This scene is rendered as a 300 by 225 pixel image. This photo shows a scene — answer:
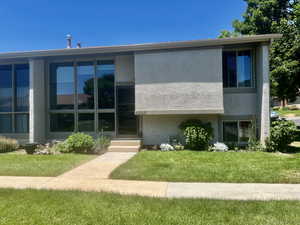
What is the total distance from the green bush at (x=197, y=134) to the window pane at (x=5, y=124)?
1062 cm

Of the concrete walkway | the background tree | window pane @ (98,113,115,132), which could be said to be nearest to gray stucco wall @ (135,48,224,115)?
window pane @ (98,113,115,132)

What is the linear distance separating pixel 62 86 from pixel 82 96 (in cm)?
144

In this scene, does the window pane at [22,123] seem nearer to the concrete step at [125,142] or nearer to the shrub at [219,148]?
the concrete step at [125,142]

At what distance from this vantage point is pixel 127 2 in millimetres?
12383

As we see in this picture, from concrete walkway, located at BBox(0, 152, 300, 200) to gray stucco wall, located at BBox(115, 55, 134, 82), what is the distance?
6587mm

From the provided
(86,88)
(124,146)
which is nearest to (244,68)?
(124,146)

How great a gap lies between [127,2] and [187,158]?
409 inches

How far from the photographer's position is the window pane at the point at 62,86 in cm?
1179

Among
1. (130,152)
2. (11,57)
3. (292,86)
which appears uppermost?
(11,57)

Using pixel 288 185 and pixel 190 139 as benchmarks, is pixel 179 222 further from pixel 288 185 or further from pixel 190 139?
pixel 190 139

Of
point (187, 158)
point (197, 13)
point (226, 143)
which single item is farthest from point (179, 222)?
point (197, 13)

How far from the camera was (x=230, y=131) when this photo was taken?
10578 millimetres

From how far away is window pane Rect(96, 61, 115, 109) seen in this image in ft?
37.9

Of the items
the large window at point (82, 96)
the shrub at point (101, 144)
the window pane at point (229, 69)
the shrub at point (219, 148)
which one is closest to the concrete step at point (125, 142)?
the shrub at point (101, 144)
